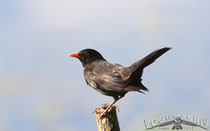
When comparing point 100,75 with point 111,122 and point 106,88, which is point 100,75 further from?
point 111,122

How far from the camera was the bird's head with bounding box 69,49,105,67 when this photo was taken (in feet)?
31.7

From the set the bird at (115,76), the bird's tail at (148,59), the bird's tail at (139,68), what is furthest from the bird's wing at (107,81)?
the bird's tail at (148,59)

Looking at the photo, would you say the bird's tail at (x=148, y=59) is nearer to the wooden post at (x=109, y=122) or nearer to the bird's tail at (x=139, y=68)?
the bird's tail at (x=139, y=68)

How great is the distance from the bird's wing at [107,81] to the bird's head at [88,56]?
564mm

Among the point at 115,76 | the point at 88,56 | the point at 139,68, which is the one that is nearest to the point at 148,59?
the point at 139,68

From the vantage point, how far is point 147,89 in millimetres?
7816

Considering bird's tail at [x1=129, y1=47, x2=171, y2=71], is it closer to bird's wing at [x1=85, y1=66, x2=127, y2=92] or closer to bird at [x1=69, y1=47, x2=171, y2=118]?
bird at [x1=69, y1=47, x2=171, y2=118]

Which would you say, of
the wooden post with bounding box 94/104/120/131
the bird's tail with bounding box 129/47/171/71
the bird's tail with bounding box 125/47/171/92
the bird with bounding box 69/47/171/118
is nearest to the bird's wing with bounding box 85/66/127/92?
the bird with bounding box 69/47/171/118

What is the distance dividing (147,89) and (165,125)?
1.06 m

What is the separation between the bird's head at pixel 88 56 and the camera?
966 cm

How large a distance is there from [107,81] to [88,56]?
155 cm

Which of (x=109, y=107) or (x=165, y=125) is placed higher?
(x=109, y=107)

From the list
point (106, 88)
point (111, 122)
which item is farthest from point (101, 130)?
point (106, 88)

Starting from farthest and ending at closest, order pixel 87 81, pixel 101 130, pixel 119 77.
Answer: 1. pixel 87 81
2. pixel 119 77
3. pixel 101 130
